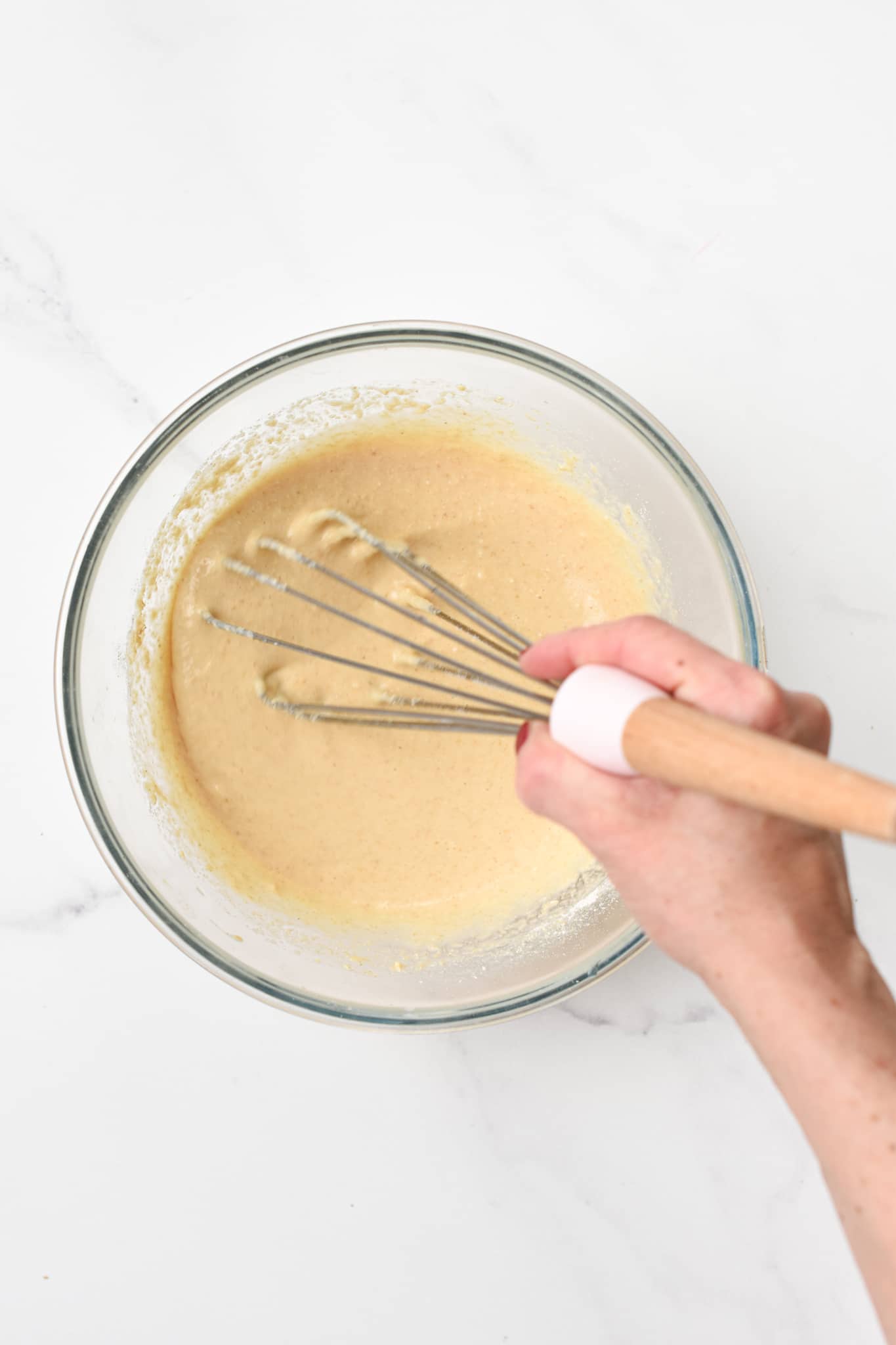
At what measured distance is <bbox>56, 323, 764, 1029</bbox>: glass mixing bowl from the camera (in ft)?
3.32

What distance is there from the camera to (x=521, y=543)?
45.9 inches

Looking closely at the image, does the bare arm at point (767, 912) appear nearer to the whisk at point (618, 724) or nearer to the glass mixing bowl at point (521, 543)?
the whisk at point (618, 724)

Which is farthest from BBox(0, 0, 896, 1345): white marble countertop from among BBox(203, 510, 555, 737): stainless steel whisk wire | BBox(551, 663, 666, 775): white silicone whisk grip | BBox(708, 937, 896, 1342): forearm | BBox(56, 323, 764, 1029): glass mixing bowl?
BBox(551, 663, 666, 775): white silicone whisk grip

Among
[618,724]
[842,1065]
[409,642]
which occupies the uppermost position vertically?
[409,642]

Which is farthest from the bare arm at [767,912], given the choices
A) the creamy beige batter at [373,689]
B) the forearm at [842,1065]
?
the creamy beige batter at [373,689]

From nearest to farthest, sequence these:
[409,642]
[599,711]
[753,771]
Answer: [753,771] < [599,711] < [409,642]

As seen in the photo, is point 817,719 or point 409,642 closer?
point 817,719

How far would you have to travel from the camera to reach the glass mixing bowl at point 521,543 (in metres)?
1.01

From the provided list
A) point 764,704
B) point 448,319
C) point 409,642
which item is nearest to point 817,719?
point 764,704

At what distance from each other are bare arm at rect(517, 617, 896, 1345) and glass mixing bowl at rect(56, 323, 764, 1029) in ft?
0.84

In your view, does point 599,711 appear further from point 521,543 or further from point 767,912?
point 521,543

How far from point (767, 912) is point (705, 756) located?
198 mm

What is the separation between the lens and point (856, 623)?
3.77ft

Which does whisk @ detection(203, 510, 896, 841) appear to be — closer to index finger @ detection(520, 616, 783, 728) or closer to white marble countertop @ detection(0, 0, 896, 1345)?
index finger @ detection(520, 616, 783, 728)
